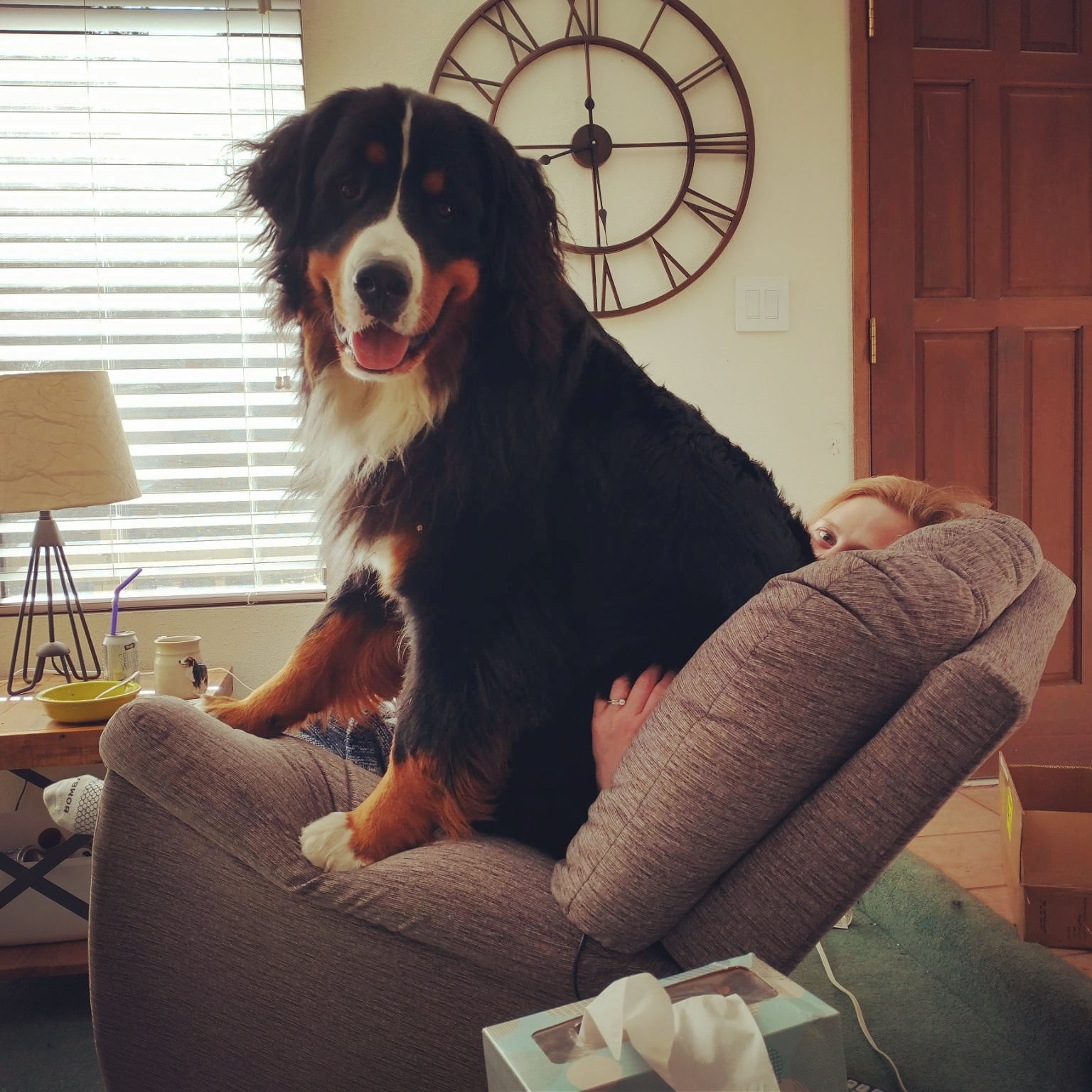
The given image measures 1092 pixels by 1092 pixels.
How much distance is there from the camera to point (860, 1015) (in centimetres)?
169

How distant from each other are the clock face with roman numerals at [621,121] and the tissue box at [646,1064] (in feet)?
7.01

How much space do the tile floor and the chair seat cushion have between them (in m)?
1.18

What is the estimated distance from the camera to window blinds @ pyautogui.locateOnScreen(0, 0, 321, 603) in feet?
8.04

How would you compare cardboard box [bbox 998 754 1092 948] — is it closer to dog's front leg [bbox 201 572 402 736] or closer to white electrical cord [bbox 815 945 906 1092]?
white electrical cord [bbox 815 945 906 1092]

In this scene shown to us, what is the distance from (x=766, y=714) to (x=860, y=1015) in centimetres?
111

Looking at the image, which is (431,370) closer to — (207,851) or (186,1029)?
(207,851)

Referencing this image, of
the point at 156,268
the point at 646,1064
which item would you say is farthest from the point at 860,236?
the point at 646,1064

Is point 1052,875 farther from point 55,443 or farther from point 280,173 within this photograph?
point 55,443

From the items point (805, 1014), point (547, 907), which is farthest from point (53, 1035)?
point (805, 1014)

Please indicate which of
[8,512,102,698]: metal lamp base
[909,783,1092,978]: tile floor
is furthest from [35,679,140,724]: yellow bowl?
[909,783,1092,978]: tile floor

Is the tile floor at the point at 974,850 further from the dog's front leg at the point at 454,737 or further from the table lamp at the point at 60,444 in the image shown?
the table lamp at the point at 60,444

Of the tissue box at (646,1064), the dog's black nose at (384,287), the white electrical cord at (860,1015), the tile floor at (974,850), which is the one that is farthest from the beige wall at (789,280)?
the tissue box at (646,1064)

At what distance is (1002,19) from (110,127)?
2545 millimetres

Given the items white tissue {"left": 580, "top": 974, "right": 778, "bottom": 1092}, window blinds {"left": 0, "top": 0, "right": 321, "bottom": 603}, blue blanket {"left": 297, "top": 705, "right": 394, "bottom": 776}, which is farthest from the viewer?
window blinds {"left": 0, "top": 0, "right": 321, "bottom": 603}
